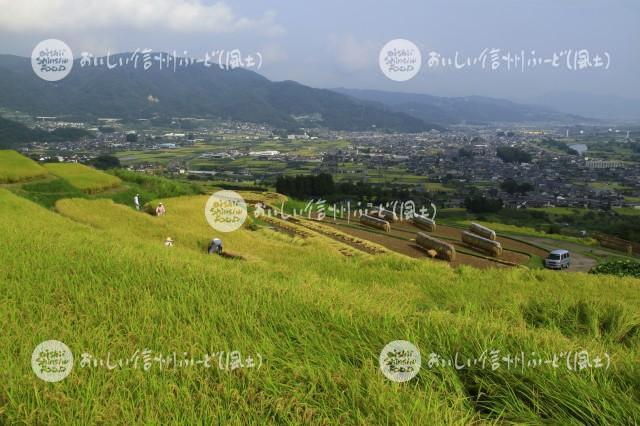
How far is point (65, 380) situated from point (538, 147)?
211633 millimetres

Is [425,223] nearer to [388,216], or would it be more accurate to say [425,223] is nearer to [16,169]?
[388,216]

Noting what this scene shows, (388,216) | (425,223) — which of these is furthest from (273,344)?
(388,216)

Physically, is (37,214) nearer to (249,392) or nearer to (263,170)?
(249,392)

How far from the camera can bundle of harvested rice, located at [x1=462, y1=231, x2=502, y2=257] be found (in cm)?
2609

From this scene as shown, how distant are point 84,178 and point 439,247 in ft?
85.8

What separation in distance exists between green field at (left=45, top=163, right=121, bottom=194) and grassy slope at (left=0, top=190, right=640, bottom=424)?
27103 millimetres

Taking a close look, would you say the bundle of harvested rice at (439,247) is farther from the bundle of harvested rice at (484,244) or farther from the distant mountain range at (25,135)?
the distant mountain range at (25,135)

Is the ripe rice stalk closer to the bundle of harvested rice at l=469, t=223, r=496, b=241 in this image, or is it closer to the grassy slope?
the bundle of harvested rice at l=469, t=223, r=496, b=241

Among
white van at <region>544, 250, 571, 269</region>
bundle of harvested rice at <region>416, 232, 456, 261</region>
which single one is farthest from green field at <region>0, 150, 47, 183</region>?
white van at <region>544, 250, 571, 269</region>

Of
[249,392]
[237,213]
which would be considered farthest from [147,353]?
[237,213]

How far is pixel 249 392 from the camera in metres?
3.70

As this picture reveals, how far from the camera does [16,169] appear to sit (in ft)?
105

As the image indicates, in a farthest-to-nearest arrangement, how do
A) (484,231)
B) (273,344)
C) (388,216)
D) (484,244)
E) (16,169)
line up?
(388,216) → (16,169) → (484,231) → (484,244) → (273,344)

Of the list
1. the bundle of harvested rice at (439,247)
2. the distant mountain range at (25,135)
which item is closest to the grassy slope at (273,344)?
the bundle of harvested rice at (439,247)
